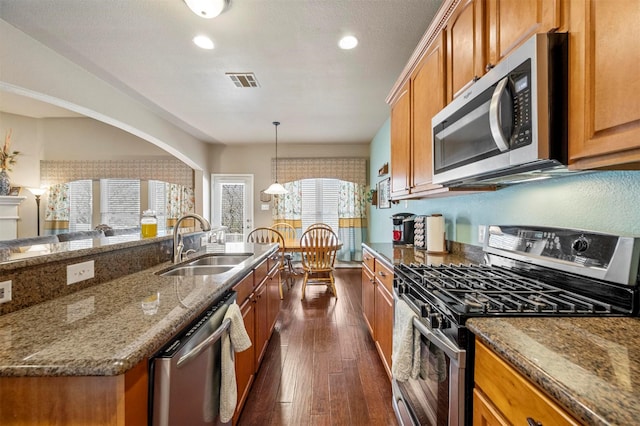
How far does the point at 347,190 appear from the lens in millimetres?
5789

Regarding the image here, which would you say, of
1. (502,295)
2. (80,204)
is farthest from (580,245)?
(80,204)

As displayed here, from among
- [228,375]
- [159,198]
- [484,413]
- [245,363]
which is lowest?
[245,363]

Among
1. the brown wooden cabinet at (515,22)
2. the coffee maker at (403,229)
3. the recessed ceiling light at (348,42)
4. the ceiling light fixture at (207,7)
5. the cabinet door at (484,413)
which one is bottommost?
the cabinet door at (484,413)

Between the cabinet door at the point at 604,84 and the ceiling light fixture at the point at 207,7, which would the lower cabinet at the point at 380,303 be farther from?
the ceiling light fixture at the point at 207,7

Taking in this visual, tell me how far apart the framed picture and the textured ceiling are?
1.10 metres

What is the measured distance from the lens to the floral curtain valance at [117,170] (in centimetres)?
520

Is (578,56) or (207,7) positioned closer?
(578,56)

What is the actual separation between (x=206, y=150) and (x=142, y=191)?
1484mm

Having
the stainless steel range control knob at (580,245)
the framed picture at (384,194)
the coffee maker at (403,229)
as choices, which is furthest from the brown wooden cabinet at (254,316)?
the framed picture at (384,194)

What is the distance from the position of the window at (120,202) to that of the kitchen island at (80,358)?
5.29 m

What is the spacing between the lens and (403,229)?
8.77ft

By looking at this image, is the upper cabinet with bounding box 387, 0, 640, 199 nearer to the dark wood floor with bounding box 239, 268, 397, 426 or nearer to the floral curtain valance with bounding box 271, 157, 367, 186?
the dark wood floor with bounding box 239, 268, 397, 426

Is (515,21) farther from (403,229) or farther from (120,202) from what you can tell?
(120,202)

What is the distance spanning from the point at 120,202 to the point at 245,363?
5286 mm
